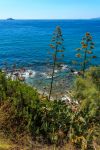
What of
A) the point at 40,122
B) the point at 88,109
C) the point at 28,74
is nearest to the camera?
the point at 40,122

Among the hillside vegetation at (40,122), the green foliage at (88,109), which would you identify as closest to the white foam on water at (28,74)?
the green foliage at (88,109)

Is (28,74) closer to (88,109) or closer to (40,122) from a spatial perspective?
(88,109)

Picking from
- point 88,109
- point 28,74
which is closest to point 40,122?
point 88,109

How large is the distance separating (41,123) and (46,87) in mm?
29852

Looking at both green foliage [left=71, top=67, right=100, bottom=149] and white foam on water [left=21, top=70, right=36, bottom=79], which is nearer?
green foliage [left=71, top=67, right=100, bottom=149]

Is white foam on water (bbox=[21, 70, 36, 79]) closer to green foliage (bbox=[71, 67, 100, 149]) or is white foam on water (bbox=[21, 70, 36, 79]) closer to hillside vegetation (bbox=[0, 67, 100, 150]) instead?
green foliage (bbox=[71, 67, 100, 149])

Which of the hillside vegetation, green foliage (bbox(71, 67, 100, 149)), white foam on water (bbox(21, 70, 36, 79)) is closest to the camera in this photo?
the hillside vegetation

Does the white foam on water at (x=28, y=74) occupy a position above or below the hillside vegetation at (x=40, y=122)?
below

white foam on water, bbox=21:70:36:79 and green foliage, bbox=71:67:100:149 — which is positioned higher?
green foliage, bbox=71:67:100:149

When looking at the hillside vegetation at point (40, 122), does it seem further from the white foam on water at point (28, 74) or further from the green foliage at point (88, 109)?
the white foam on water at point (28, 74)

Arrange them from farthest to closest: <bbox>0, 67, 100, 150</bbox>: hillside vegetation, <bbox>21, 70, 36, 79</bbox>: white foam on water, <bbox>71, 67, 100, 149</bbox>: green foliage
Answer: <bbox>21, 70, 36, 79</bbox>: white foam on water → <bbox>71, 67, 100, 149</bbox>: green foliage → <bbox>0, 67, 100, 150</bbox>: hillside vegetation

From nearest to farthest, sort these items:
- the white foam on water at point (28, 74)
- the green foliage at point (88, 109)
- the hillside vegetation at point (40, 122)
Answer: the hillside vegetation at point (40, 122) → the green foliage at point (88, 109) → the white foam on water at point (28, 74)

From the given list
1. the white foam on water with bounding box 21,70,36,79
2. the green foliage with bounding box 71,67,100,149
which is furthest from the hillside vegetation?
the white foam on water with bounding box 21,70,36,79

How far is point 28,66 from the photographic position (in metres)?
53.2
